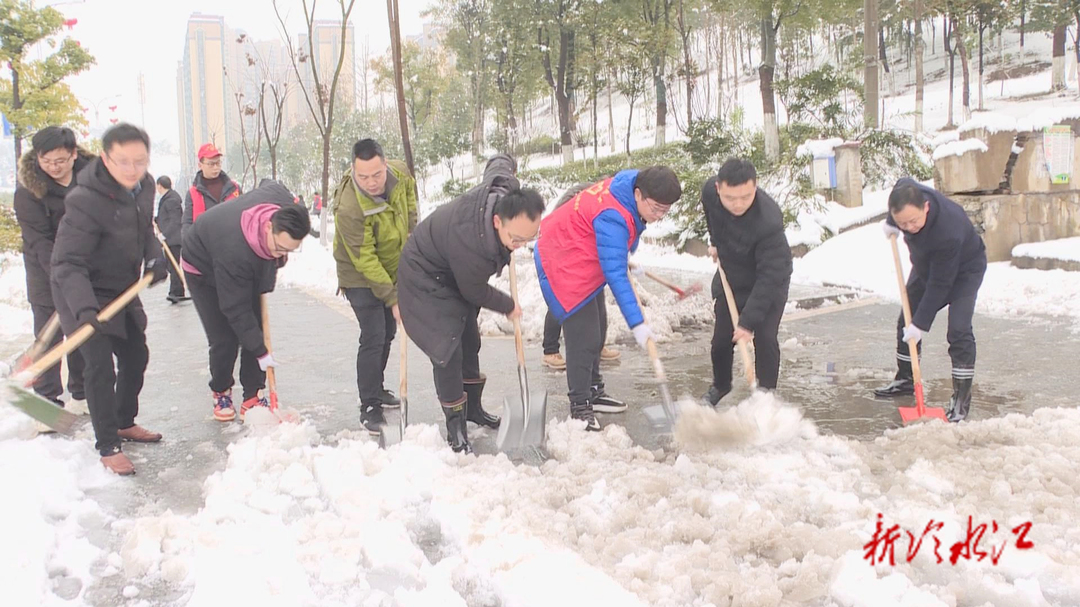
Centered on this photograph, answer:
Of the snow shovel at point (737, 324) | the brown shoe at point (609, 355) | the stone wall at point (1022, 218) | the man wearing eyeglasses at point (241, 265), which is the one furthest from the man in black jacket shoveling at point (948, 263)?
the stone wall at point (1022, 218)

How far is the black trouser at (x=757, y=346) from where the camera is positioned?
422cm

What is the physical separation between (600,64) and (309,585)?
26.0 meters

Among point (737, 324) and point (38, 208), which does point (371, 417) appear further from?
point (38, 208)

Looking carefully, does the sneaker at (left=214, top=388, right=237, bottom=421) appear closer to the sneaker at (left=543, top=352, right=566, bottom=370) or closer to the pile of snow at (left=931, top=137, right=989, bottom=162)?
the sneaker at (left=543, top=352, right=566, bottom=370)

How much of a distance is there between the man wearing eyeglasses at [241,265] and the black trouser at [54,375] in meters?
0.98

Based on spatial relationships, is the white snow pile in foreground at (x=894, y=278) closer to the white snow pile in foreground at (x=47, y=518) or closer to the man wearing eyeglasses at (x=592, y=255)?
the man wearing eyeglasses at (x=592, y=255)

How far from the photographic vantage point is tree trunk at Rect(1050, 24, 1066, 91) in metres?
25.8

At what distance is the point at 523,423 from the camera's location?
A: 4.01m

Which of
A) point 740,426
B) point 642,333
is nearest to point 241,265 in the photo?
point 642,333

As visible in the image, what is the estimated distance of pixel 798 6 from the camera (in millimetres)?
16797

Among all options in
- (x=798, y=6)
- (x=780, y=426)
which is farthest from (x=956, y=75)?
(x=780, y=426)

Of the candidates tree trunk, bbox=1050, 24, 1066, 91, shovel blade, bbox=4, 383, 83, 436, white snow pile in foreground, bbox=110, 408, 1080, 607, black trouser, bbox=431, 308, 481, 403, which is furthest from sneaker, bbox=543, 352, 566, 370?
tree trunk, bbox=1050, 24, 1066, 91

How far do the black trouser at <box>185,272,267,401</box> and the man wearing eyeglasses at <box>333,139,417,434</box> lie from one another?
0.59 metres

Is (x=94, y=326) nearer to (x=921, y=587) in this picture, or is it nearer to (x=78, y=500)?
(x=78, y=500)
